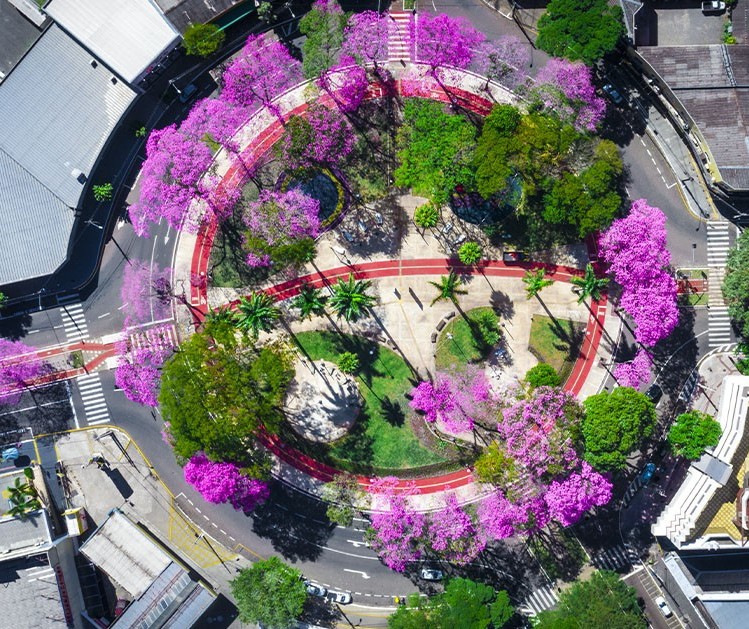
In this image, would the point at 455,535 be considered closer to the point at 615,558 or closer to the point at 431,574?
the point at 431,574

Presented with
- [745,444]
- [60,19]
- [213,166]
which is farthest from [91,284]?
[745,444]

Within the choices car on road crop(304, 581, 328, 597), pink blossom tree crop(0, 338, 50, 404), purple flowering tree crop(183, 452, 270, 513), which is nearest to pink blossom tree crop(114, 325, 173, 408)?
purple flowering tree crop(183, 452, 270, 513)

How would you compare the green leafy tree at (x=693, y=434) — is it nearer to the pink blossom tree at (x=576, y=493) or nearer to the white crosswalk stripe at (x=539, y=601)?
the pink blossom tree at (x=576, y=493)

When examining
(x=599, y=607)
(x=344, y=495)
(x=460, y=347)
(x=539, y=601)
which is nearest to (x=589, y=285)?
(x=460, y=347)

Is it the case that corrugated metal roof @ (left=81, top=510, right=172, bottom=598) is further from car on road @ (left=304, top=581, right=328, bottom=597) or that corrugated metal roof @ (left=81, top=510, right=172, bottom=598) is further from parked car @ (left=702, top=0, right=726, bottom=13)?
parked car @ (left=702, top=0, right=726, bottom=13)

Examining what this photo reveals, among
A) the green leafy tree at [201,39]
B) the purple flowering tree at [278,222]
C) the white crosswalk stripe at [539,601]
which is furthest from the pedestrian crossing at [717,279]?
the green leafy tree at [201,39]
